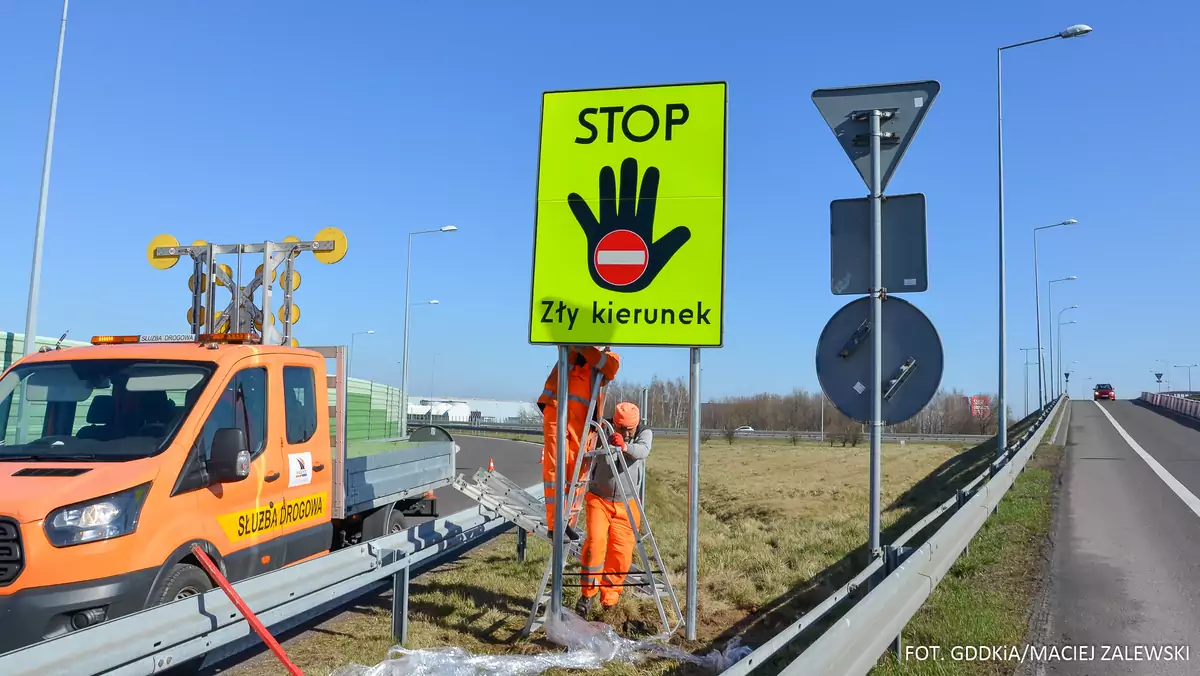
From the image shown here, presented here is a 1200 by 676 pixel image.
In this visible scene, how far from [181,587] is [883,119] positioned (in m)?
5.16

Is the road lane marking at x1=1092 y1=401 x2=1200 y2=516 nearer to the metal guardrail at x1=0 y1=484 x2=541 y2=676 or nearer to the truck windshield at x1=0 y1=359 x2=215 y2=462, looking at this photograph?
the metal guardrail at x1=0 y1=484 x2=541 y2=676

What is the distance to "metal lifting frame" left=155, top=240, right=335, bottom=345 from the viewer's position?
23.0 ft

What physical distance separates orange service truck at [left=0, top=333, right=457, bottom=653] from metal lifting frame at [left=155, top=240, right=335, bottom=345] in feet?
2.21

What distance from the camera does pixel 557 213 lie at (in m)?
5.93

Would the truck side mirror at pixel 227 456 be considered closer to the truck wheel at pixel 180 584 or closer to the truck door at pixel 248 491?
the truck door at pixel 248 491

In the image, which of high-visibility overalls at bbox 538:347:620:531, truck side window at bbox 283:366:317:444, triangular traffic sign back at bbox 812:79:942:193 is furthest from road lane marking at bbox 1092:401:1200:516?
truck side window at bbox 283:366:317:444

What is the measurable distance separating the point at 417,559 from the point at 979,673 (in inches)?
147

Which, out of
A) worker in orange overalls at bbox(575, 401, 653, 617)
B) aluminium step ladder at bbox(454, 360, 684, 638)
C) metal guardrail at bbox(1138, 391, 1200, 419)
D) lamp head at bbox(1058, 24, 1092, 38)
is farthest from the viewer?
metal guardrail at bbox(1138, 391, 1200, 419)

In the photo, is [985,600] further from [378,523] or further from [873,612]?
[378,523]

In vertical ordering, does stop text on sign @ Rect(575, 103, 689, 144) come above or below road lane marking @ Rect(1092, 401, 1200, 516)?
above

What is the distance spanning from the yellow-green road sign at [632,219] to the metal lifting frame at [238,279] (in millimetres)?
2357

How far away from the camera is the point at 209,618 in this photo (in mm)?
4062

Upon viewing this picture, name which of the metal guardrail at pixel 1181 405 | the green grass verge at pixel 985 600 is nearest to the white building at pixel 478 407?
the metal guardrail at pixel 1181 405

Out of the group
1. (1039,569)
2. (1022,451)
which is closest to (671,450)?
(1022,451)
